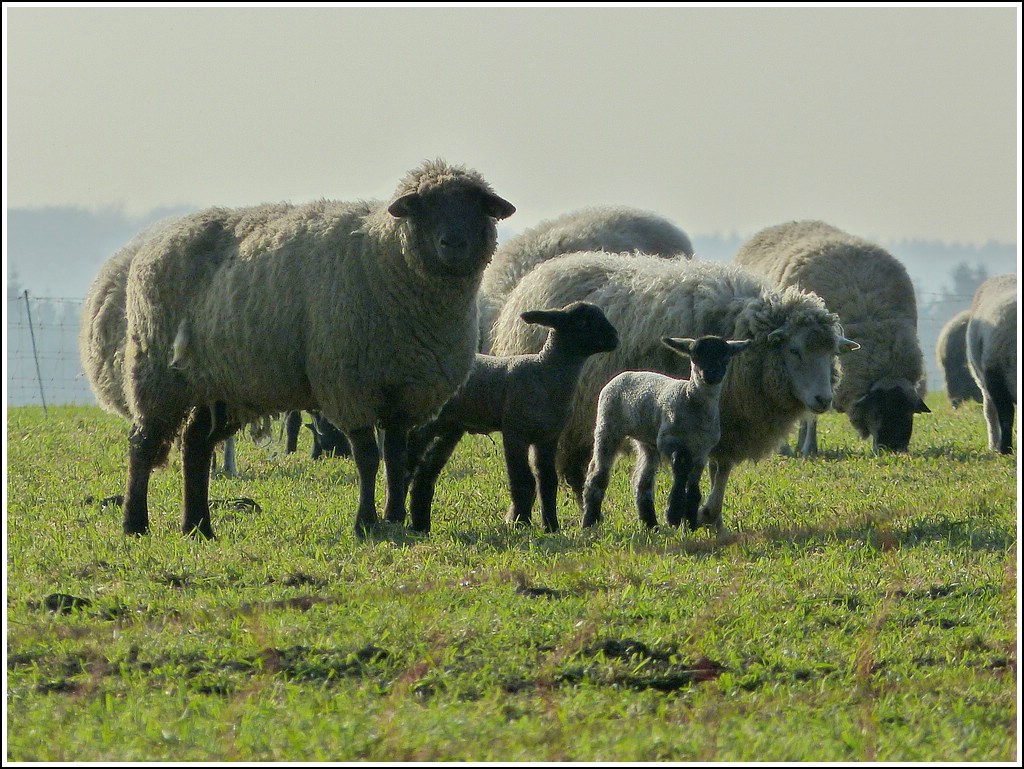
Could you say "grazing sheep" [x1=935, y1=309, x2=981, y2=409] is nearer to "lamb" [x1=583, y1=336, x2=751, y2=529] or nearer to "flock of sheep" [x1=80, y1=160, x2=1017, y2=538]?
"flock of sheep" [x1=80, y1=160, x2=1017, y2=538]

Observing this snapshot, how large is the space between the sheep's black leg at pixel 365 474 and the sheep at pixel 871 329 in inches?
255

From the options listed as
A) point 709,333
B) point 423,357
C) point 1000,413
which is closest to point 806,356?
point 709,333

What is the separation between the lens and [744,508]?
10031mm

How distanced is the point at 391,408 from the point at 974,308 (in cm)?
1034

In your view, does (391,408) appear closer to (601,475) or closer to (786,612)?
(601,475)

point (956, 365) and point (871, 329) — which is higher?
point (871, 329)

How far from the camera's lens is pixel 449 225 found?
8516 millimetres

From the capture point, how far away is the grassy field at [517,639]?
15.4ft

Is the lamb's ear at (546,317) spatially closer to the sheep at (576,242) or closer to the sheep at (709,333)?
the sheep at (709,333)

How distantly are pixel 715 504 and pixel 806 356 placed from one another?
1.18 meters

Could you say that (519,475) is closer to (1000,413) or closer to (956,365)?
(1000,413)

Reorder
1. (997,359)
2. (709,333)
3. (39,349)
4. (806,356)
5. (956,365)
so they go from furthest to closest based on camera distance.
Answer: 1. (39,349)
2. (956,365)
3. (997,359)
4. (709,333)
5. (806,356)

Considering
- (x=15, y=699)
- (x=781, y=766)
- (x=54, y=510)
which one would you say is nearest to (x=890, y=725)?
(x=781, y=766)

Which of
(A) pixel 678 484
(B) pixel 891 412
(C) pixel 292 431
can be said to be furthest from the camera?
(C) pixel 292 431
